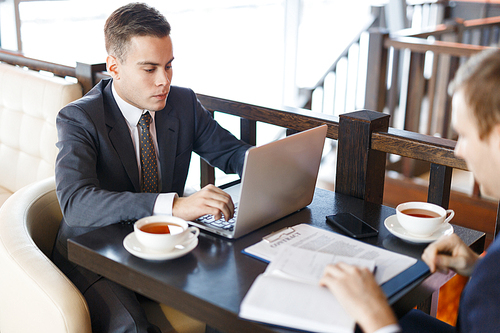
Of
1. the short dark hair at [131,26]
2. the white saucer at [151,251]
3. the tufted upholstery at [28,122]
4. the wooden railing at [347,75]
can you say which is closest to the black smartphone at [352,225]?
the white saucer at [151,251]

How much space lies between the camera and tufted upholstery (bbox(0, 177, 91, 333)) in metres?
1.30

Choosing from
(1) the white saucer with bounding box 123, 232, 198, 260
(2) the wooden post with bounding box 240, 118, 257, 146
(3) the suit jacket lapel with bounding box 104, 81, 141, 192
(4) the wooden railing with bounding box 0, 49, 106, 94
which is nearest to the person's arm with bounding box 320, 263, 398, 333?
(1) the white saucer with bounding box 123, 232, 198, 260

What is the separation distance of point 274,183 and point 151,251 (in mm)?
345

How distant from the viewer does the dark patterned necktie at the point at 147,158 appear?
5.44 feet

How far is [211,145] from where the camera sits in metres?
1.82

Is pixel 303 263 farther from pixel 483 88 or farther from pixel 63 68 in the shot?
pixel 63 68

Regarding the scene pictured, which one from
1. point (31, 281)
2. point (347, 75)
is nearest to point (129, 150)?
point (31, 281)

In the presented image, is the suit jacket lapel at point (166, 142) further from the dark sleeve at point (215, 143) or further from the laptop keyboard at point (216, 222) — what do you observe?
the laptop keyboard at point (216, 222)

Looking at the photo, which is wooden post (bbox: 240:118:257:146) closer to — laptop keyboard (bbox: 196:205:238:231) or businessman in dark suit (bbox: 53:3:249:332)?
businessman in dark suit (bbox: 53:3:249:332)

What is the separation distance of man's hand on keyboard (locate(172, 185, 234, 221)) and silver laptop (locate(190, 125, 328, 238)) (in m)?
0.03

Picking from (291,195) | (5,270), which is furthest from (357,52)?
(5,270)

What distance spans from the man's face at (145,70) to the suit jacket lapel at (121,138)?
64 millimetres

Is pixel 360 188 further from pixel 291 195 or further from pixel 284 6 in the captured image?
pixel 284 6

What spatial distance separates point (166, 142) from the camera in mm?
1725
